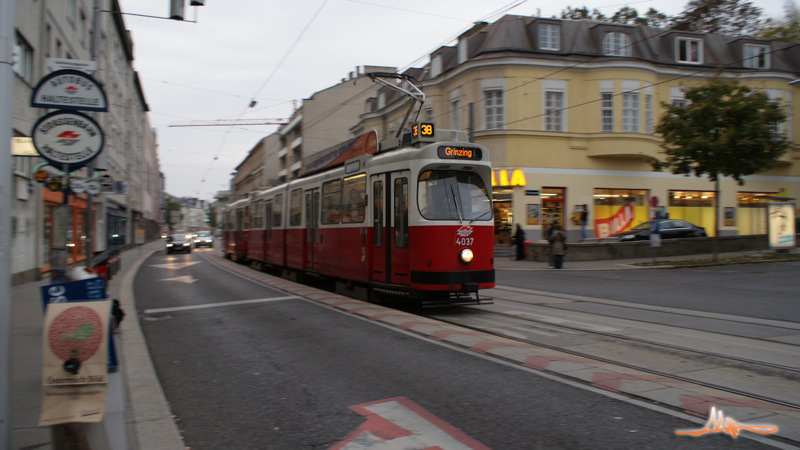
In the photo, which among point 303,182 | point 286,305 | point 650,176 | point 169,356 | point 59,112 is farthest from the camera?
point 650,176

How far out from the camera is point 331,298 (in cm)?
1325

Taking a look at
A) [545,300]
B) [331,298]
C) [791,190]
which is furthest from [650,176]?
[331,298]

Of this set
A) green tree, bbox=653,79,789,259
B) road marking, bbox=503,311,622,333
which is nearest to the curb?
road marking, bbox=503,311,622,333

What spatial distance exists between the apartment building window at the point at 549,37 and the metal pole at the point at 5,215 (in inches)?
1145

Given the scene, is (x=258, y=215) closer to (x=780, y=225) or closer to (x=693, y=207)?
(x=780, y=225)

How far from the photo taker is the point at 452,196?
10.8 metres

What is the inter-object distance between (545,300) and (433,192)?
472 centimetres

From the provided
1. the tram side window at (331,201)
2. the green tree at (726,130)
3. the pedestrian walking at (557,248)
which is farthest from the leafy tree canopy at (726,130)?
the tram side window at (331,201)

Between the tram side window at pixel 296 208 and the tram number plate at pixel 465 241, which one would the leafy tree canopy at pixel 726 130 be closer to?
the tram side window at pixel 296 208

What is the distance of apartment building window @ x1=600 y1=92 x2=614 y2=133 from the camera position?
98.1ft

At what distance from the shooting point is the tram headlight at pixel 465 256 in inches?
415

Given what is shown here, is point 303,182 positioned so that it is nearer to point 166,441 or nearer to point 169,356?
point 169,356

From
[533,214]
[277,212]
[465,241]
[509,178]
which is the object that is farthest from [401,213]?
[533,214]

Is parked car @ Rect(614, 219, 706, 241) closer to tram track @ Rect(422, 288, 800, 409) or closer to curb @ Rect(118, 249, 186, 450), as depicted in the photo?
tram track @ Rect(422, 288, 800, 409)
